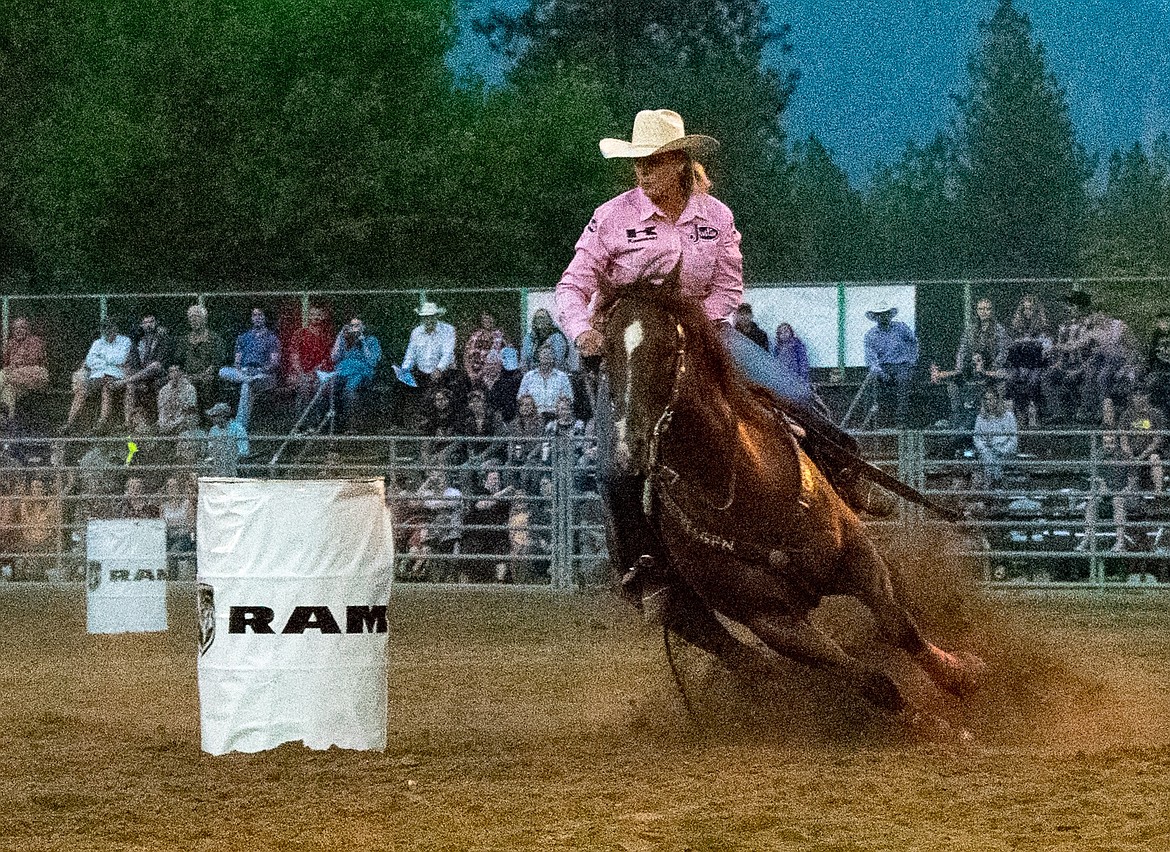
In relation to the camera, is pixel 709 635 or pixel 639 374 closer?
pixel 639 374

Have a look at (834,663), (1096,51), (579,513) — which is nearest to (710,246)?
(834,663)

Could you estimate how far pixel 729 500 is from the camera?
20.2 feet

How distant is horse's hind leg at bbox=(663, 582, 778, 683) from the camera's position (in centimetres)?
670

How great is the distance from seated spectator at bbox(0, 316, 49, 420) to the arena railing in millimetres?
1408

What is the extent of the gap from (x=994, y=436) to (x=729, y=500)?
31.3 feet

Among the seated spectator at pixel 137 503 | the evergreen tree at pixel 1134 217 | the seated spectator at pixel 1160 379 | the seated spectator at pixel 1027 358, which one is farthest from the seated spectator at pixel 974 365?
the evergreen tree at pixel 1134 217

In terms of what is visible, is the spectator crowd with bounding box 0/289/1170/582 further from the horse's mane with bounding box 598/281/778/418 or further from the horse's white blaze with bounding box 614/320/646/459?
the horse's white blaze with bounding box 614/320/646/459

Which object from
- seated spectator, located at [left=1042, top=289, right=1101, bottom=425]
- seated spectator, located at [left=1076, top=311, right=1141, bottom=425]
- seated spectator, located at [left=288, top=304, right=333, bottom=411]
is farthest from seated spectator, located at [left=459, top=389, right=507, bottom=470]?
seated spectator, located at [left=1076, top=311, right=1141, bottom=425]

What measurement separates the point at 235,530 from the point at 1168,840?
3.30 metres

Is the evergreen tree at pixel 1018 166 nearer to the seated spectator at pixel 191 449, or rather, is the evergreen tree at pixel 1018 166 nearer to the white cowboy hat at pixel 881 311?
the white cowboy hat at pixel 881 311

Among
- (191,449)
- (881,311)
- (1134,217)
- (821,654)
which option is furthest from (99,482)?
(1134,217)

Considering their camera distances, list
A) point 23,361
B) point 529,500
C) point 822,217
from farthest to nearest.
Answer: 1. point 822,217
2. point 23,361
3. point 529,500

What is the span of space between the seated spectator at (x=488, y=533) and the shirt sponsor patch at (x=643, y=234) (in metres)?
9.09

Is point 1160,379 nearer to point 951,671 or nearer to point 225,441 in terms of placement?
point 225,441
